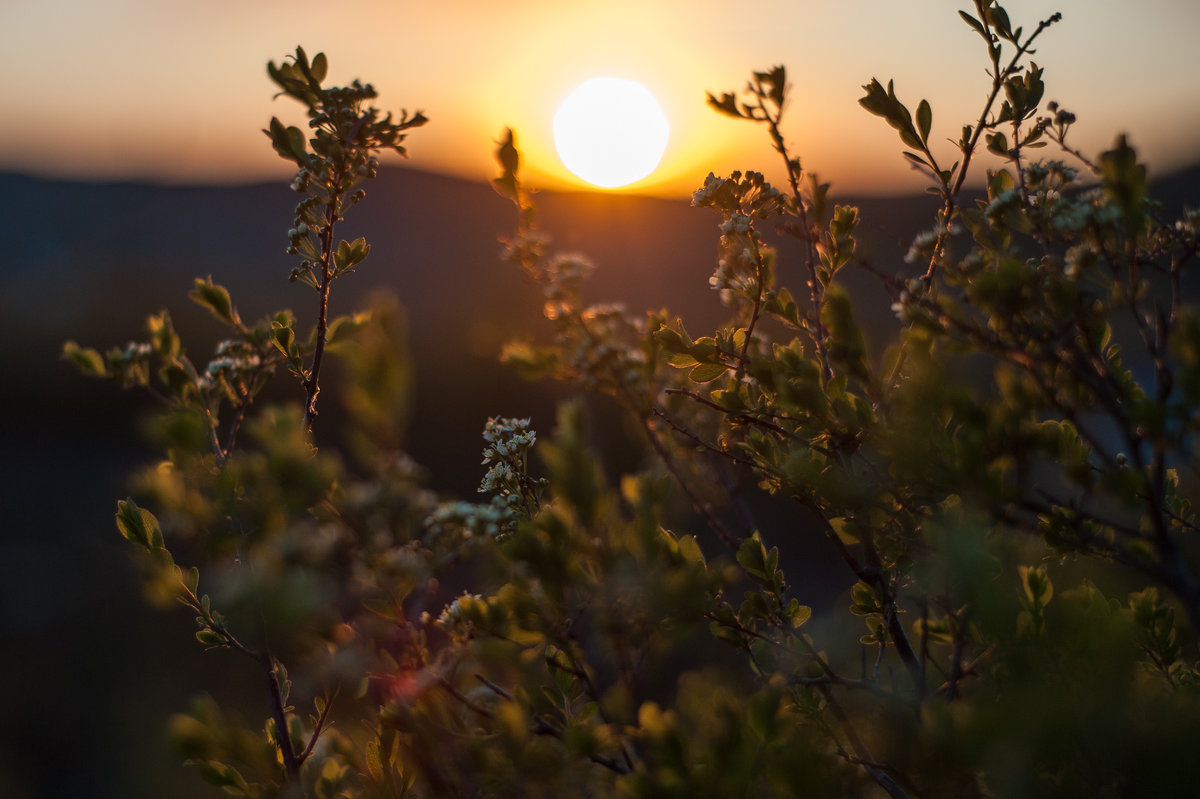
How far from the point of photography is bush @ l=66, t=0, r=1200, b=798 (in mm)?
1146

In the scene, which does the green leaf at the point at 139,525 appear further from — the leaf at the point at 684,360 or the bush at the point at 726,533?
the leaf at the point at 684,360

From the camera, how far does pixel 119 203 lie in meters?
23.0

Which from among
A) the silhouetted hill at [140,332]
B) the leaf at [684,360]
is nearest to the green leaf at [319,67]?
the silhouetted hill at [140,332]

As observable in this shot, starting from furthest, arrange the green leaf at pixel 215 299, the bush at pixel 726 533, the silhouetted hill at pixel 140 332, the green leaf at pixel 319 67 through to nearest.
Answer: the silhouetted hill at pixel 140 332, the green leaf at pixel 215 299, the green leaf at pixel 319 67, the bush at pixel 726 533

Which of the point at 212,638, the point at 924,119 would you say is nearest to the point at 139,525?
the point at 212,638

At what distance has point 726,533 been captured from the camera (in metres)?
1.86

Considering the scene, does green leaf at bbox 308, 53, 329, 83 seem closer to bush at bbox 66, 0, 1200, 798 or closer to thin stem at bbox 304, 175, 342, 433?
bush at bbox 66, 0, 1200, 798

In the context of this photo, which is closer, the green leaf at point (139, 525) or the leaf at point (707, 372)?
the green leaf at point (139, 525)

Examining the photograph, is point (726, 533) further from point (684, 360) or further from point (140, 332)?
point (140, 332)

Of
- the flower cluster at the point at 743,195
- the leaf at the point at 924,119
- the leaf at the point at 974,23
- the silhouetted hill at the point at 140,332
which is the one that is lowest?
the silhouetted hill at the point at 140,332

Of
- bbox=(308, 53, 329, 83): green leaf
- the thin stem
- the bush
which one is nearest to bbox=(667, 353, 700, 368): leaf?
the bush

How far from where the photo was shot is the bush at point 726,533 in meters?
1.15

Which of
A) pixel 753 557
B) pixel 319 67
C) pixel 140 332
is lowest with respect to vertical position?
pixel 140 332

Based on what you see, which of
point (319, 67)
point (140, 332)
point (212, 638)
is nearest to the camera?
point (319, 67)
